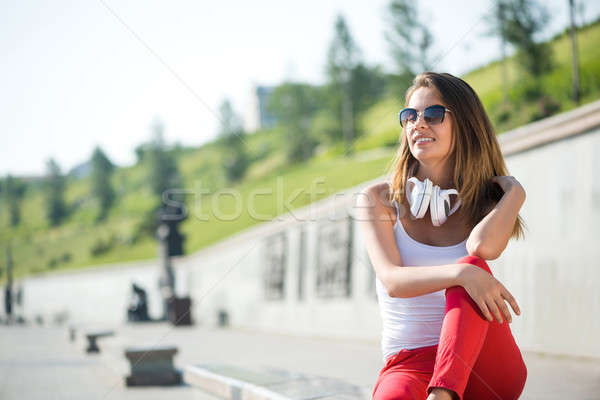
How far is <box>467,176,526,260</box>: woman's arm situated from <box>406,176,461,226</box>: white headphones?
13 centimetres

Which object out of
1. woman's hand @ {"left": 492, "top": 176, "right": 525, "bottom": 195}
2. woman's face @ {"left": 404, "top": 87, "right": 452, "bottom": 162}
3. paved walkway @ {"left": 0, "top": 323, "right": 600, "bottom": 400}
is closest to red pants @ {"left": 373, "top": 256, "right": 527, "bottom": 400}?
woman's hand @ {"left": 492, "top": 176, "right": 525, "bottom": 195}

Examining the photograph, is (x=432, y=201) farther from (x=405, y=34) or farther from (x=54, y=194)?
(x=54, y=194)

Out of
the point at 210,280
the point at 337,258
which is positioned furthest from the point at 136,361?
the point at 210,280

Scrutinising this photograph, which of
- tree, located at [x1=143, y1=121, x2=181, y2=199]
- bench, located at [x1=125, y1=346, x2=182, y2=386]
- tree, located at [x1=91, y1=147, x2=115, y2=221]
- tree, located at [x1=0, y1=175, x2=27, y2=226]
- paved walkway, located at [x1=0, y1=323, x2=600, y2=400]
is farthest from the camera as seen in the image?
tree, located at [x1=0, y1=175, x2=27, y2=226]

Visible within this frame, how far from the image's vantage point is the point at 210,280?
58.5 ft

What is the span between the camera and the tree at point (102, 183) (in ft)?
216

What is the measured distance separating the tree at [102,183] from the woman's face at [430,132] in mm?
66933

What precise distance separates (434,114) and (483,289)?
2.30 feet

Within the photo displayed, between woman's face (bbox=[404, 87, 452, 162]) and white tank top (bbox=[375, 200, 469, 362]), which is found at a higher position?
woman's face (bbox=[404, 87, 452, 162])

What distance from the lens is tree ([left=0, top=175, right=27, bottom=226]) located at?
75.4 metres

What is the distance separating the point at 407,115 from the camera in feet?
7.34

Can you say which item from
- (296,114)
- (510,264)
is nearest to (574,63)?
(510,264)

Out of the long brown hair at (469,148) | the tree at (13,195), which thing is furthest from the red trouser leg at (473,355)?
the tree at (13,195)

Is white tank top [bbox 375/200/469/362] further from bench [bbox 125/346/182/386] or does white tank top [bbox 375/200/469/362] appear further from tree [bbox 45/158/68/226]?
tree [bbox 45/158/68/226]
